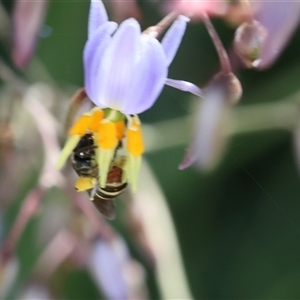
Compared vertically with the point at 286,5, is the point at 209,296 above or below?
below

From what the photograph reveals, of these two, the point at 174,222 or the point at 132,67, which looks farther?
the point at 174,222

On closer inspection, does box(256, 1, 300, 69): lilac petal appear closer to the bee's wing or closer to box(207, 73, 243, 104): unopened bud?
box(207, 73, 243, 104): unopened bud

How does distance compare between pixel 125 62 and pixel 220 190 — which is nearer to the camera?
pixel 125 62

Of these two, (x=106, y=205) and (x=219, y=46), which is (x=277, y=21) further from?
(x=106, y=205)

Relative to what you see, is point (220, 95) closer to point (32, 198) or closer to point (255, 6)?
point (255, 6)

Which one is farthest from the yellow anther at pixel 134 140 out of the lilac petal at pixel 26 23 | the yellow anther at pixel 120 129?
the lilac petal at pixel 26 23

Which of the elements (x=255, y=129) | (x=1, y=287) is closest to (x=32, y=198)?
(x=1, y=287)

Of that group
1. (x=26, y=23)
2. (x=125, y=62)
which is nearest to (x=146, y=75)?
(x=125, y=62)
